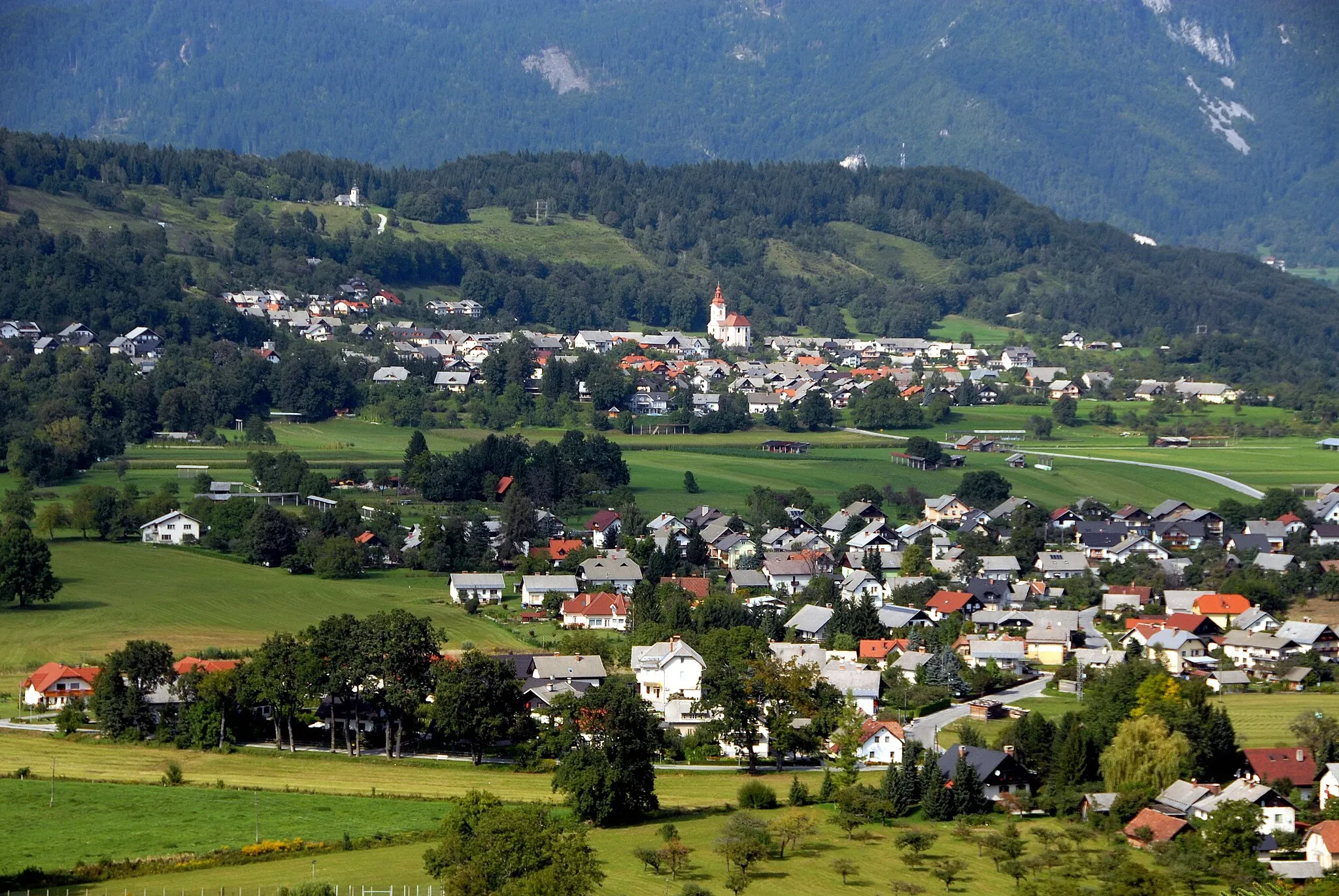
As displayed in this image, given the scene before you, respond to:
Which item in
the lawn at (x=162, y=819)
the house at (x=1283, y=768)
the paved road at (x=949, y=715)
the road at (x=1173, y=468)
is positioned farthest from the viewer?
the road at (x=1173, y=468)

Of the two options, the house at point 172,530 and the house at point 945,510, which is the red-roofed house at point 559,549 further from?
the house at point 945,510

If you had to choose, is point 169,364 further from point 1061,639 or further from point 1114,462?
point 1061,639

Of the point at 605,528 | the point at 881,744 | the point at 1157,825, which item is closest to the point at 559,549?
the point at 605,528

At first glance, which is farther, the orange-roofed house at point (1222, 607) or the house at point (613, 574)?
the house at point (613, 574)

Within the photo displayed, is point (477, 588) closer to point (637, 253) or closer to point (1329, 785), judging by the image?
point (1329, 785)

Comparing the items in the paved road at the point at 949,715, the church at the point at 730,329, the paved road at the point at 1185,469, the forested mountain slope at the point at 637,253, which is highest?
the forested mountain slope at the point at 637,253

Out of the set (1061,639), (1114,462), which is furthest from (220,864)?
(1114,462)

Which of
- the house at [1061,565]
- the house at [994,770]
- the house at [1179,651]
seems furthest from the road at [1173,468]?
the house at [994,770]
